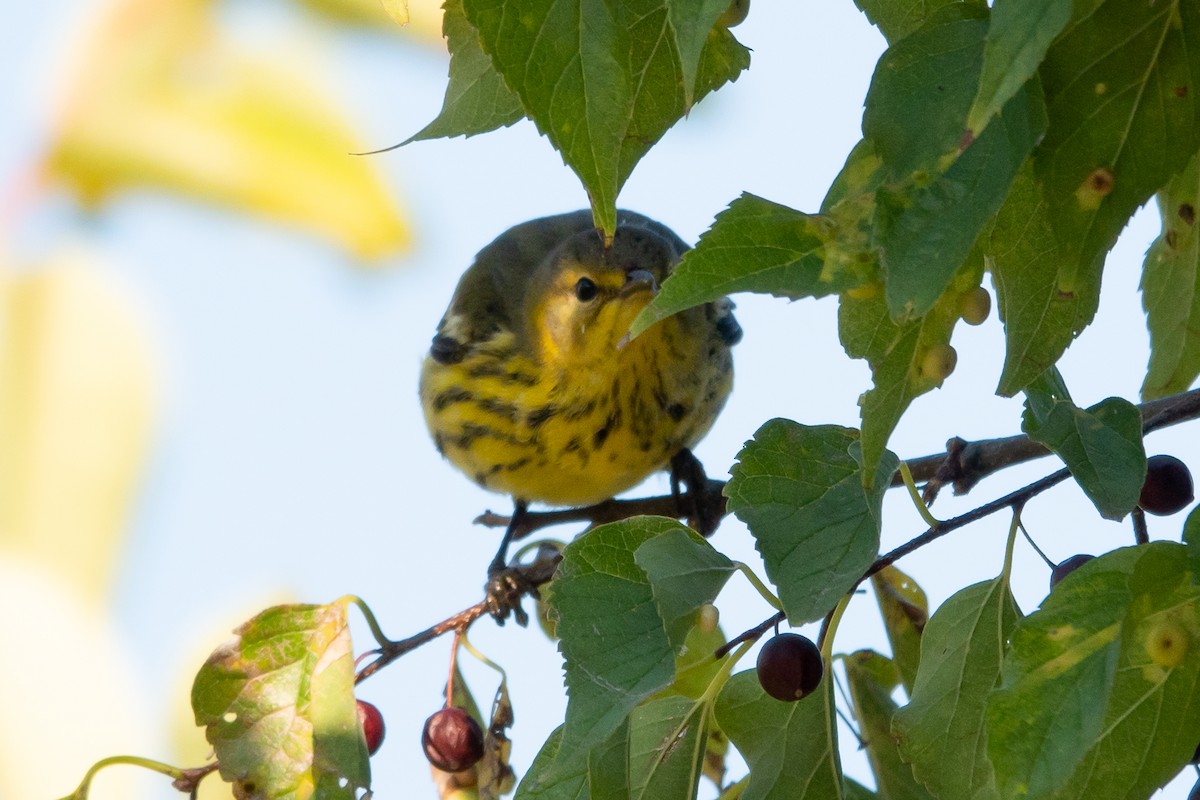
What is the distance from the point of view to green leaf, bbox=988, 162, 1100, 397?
107 centimetres

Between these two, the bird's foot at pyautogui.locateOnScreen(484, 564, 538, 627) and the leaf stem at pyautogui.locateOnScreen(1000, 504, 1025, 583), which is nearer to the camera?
the leaf stem at pyautogui.locateOnScreen(1000, 504, 1025, 583)

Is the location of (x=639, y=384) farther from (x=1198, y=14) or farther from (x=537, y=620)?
(x=1198, y=14)

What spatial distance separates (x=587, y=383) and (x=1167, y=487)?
1601 millimetres

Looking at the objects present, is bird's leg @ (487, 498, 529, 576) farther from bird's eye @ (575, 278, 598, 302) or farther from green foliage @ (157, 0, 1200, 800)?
green foliage @ (157, 0, 1200, 800)

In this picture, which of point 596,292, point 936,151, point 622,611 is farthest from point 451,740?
point 596,292

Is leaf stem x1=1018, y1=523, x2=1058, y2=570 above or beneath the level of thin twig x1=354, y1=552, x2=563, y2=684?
beneath

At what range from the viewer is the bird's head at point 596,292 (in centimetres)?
303

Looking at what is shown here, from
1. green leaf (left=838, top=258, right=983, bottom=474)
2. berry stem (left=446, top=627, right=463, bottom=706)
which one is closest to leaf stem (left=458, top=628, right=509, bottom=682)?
berry stem (left=446, top=627, right=463, bottom=706)

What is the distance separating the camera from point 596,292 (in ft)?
10.2

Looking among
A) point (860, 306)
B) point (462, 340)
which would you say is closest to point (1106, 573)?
point (860, 306)

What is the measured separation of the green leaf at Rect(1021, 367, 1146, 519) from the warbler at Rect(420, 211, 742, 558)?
5.63ft

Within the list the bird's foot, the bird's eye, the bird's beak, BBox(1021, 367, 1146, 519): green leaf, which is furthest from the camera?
the bird's eye

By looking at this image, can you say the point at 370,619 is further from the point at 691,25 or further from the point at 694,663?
the point at 691,25

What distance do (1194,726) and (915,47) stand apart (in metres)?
0.52
